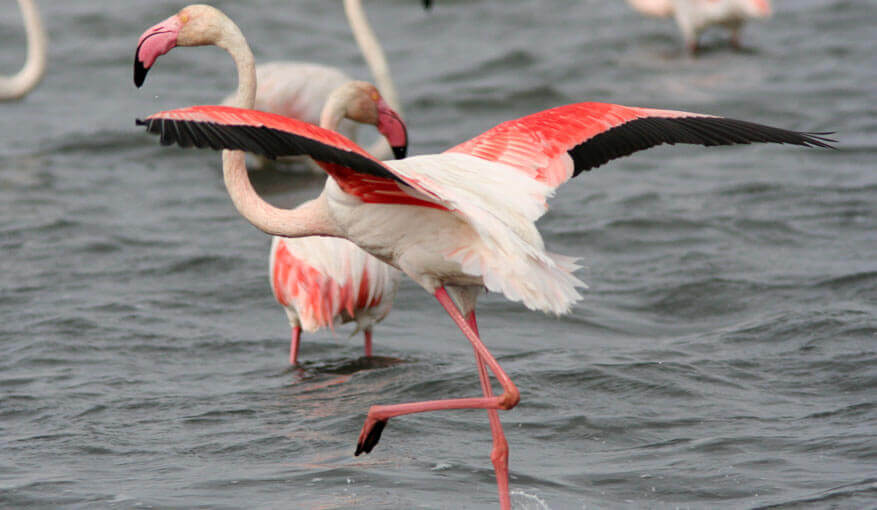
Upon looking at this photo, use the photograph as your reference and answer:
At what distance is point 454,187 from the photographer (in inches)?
171

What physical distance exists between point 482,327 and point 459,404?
273 centimetres

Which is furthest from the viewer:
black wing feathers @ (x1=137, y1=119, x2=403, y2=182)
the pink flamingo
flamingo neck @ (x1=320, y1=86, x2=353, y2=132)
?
flamingo neck @ (x1=320, y1=86, x2=353, y2=132)

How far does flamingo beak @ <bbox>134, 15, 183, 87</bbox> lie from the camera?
452 cm

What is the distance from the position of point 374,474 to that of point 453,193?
4.11 feet

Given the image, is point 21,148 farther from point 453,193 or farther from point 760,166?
point 453,193

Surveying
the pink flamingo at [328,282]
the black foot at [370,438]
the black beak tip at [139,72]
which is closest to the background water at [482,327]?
the black foot at [370,438]

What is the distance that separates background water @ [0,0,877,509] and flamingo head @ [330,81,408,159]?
3.48ft

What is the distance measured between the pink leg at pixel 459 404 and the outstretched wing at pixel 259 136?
0.60 meters

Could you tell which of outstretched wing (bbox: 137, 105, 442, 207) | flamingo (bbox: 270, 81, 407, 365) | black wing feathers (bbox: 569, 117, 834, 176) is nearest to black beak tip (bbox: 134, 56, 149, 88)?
outstretched wing (bbox: 137, 105, 442, 207)

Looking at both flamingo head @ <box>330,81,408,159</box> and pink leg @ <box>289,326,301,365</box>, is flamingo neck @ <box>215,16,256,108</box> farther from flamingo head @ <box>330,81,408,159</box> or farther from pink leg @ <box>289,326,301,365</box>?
flamingo head @ <box>330,81,408,159</box>

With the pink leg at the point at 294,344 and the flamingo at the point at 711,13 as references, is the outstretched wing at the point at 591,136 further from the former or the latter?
the flamingo at the point at 711,13

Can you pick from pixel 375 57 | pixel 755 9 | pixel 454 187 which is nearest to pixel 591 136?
pixel 454 187

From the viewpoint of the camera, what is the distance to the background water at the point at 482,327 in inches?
195

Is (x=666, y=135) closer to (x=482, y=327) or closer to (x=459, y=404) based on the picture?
(x=459, y=404)
